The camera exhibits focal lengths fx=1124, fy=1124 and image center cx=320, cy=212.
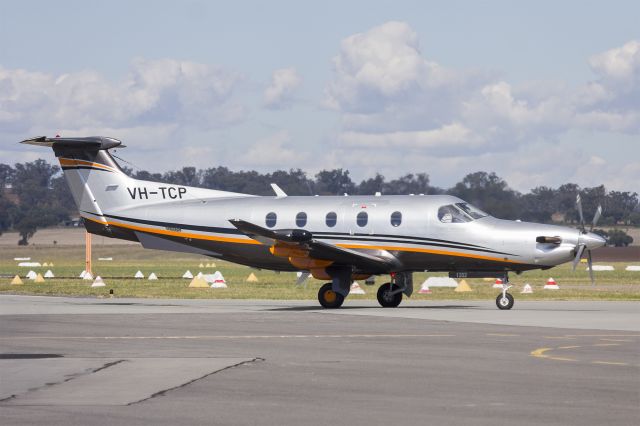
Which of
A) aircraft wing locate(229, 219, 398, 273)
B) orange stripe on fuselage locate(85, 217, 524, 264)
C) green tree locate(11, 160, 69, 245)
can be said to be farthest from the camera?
green tree locate(11, 160, 69, 245)

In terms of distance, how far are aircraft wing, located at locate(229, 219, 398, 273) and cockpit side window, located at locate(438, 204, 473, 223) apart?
1838mm

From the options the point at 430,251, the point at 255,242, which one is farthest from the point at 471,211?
the point at 255,242

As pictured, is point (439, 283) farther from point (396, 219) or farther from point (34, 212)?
point (34, 212)

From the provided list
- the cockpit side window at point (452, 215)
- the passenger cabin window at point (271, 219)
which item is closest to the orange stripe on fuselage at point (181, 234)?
the passenger cabin window at point (271, 219)

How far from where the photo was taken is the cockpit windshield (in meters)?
31.8

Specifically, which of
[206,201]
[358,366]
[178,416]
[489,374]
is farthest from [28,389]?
[206,201]

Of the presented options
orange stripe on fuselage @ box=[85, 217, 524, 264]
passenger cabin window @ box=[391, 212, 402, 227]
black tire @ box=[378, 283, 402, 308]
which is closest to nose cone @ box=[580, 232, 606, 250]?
orange stripe on fuselage @ box=[85, 217, 524, 264]

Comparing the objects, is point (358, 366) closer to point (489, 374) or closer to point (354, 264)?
point (489, 374)

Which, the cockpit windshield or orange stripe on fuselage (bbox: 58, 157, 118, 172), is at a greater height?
orange stripe on fuselage (bbox: 58, 157, 118, 172)

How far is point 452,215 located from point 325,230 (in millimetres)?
3803

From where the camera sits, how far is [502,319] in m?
26.3

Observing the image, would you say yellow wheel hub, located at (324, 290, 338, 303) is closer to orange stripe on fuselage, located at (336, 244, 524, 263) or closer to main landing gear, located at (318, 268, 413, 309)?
main landing gear, located at (318, 268, 413, 309)

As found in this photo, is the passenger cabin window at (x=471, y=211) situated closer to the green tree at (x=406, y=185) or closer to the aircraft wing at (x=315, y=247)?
the aircraft wing at (x=315, y=247)

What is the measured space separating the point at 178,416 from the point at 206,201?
2389 cm
